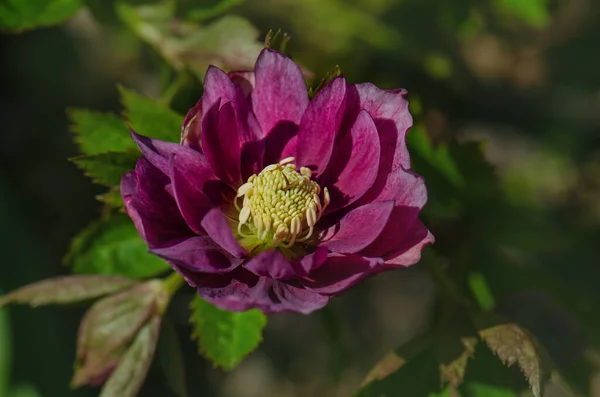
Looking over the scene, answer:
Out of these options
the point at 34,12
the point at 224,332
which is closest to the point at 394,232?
the point at 224,332

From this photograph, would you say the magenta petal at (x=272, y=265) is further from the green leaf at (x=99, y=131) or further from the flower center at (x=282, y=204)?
the green leaf at (x=99, y=131)

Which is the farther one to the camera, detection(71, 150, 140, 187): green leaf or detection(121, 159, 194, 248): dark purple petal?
detection(71, 150, 140, 187): green leaf

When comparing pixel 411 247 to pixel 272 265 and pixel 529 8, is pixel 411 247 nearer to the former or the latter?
pixel 272 265

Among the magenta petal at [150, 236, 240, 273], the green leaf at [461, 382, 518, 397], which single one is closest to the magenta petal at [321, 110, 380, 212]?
the magenta petal at [150, 236, 240, 273]

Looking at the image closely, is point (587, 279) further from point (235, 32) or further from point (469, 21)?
point (235, 32)

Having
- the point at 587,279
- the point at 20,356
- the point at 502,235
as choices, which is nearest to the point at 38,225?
the point at 20,356

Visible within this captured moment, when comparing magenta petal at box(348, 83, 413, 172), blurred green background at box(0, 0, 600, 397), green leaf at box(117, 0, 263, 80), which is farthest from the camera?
blurred green background at box(0, 0, 600, 397)

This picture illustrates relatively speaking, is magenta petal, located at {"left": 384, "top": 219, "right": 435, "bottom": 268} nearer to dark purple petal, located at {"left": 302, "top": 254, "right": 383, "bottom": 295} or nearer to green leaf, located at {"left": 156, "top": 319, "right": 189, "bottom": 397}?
dark purple petal, located at {"left": 302, "top": 254, "right": 383, "bottom": 295}
